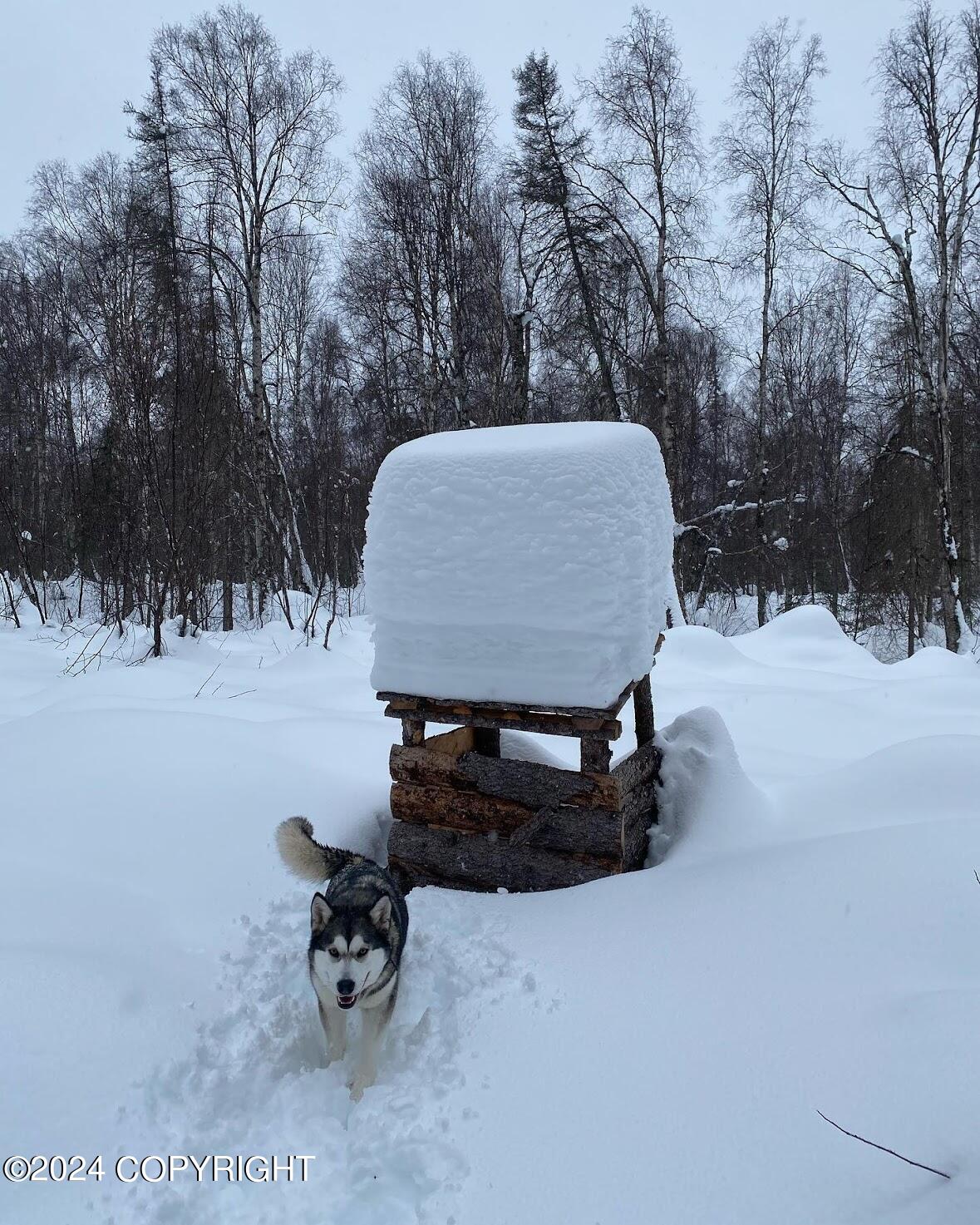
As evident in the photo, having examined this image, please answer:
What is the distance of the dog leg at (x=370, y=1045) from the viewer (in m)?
2.21

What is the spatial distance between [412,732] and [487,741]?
0.58 metres

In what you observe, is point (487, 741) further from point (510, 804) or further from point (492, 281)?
point (492, 281)

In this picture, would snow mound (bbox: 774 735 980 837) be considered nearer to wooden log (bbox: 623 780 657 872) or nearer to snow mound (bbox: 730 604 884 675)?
wooden log (bbox: 623 780 657 872)

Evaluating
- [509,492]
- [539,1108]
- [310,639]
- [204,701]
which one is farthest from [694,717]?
[310,639]

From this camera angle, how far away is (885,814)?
10.8 feet

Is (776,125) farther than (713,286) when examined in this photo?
Yes

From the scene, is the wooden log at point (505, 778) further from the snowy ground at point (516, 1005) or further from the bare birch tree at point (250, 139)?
the bare birch tree at point (250, 139)

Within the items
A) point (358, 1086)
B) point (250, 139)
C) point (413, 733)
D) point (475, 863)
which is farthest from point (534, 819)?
point (250, 139)

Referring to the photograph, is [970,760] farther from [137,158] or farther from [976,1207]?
[137,158]

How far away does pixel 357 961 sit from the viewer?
230 centimetres

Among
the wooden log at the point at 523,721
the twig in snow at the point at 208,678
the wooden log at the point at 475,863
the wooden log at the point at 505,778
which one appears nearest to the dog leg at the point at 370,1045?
the wooden log at the point at 475,863

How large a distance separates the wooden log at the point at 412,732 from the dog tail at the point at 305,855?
0.67 metres

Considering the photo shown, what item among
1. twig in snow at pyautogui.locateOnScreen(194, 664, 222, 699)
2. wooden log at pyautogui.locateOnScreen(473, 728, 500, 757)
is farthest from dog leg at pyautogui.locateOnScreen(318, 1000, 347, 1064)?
twig in snow at pyautogui.locateOnScreen(194, 664, 222, 699)

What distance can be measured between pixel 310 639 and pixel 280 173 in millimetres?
9842
